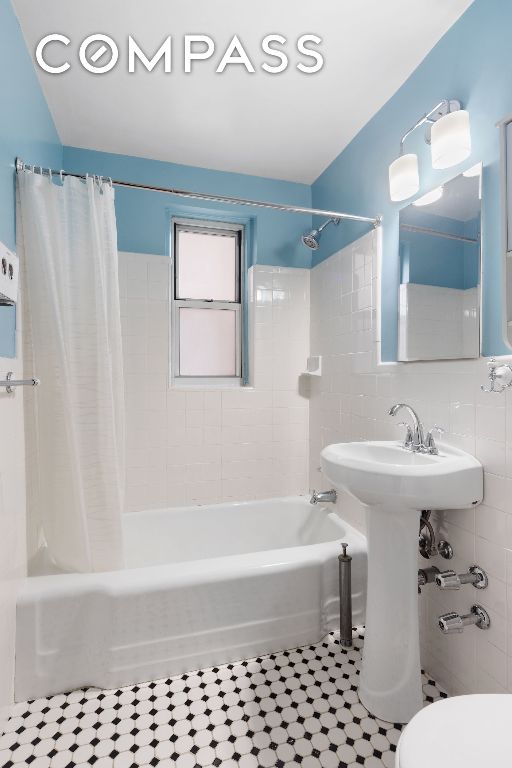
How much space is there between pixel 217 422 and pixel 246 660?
1246 mm

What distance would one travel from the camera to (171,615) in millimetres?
1559

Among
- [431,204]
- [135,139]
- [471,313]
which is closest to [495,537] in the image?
[471,313]

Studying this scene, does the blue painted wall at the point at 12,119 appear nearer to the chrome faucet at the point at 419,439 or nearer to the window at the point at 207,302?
the window at the point at 207,302

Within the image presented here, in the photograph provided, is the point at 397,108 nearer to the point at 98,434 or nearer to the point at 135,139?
the point at 135,139

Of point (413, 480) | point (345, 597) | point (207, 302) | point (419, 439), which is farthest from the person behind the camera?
point (207, 302)

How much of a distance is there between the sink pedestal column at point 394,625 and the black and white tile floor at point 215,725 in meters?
0.08

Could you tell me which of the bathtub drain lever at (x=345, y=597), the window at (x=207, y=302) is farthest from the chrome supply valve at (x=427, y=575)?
the window at (x=207, y=302)

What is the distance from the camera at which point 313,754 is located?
123 cm

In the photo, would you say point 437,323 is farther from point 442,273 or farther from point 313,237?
point 313,237

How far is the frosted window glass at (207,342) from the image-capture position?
8.67 feet

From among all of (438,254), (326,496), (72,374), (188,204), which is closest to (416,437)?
(438,254)

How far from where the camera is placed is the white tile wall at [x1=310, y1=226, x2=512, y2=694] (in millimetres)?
1275

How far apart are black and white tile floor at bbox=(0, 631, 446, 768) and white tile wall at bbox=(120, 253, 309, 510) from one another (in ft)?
3.36

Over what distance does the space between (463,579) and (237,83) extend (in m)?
2.18
